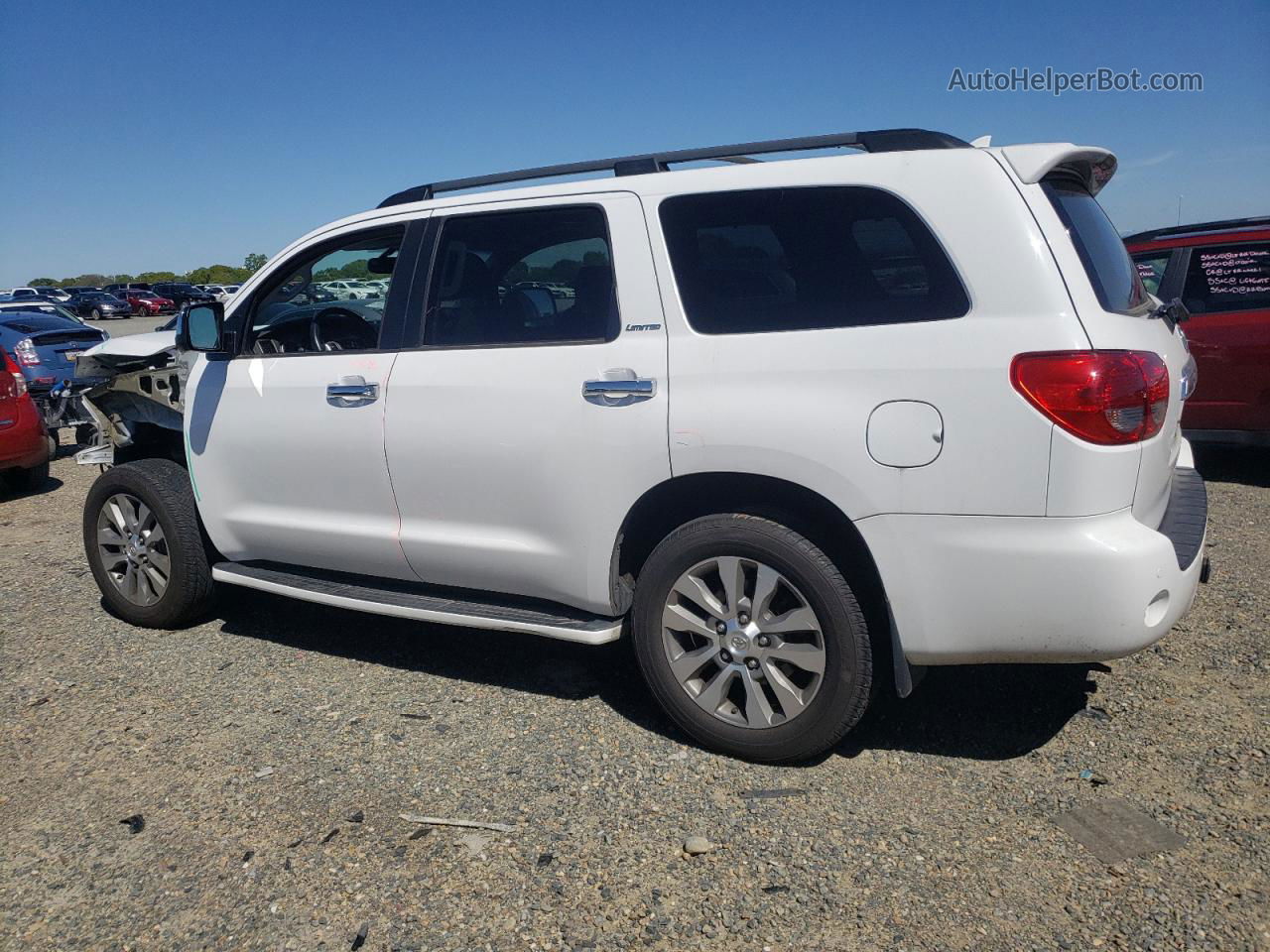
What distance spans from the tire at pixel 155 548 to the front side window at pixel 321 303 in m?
0.86

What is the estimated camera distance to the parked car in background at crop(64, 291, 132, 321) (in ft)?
152

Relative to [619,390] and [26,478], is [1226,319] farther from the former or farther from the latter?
[26,478]

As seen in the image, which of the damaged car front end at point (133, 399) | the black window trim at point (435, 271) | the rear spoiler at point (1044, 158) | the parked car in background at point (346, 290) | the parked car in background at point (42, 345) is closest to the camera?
the rear spoiler at point (1044, 158)

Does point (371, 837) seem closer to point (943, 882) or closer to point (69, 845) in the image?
point (69, 845)

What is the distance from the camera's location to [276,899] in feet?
8.86

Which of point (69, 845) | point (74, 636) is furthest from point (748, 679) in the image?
point (74, 636)

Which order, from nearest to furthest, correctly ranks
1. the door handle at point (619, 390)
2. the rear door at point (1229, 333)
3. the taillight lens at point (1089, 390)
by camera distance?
the taillight lens at point (1089, 390), the door handle at point (619, 390), the rear door at point (1229, 333)

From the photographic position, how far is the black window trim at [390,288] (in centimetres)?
389

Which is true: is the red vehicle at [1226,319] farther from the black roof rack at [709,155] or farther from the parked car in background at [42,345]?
the parked car in background at [42,345]

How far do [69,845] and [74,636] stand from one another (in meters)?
2.08

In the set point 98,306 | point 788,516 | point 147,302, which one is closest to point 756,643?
point 788,516

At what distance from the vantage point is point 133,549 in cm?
476

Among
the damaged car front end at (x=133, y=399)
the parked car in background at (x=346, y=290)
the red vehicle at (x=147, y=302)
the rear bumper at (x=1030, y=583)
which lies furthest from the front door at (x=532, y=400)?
the red vehicle at (x=147, y=302)

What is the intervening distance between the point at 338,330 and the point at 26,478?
20.3 ft
